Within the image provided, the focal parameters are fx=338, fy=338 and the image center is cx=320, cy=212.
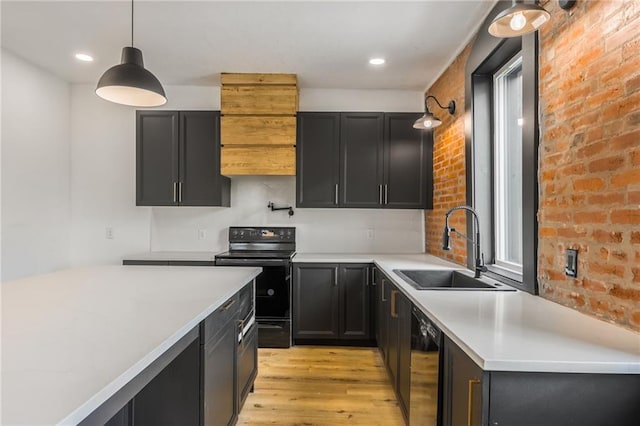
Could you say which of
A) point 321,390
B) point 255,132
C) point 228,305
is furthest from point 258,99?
point 321,390

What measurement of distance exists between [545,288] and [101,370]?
1.88 metres

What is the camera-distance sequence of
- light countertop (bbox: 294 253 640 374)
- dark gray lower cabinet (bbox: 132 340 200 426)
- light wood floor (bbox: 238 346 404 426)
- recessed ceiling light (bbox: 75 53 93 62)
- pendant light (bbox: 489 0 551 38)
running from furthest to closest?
1. recessed ceiling light (bbox: 75 53 93 62)
2. light wood floor (bbox: 238 346 404 426)
3. dark gray lower cabinet (bbox: 132 340 200 426)
4. pendant light (bbox: 489 0 551 38)
5. light countertop (bbox: 294 253 640 374)

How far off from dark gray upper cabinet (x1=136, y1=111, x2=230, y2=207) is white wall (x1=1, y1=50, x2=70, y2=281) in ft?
3.06

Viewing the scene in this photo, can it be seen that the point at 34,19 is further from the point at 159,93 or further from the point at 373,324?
the point at 373,324

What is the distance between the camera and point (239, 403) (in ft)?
6.59

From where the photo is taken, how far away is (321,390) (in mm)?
2516

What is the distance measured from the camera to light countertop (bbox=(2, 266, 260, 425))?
0.72 metres

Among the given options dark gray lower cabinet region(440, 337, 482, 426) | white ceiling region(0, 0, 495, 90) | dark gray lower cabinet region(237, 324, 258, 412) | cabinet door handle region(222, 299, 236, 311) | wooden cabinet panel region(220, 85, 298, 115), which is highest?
white ceiling region(0, 0, 495, 90)

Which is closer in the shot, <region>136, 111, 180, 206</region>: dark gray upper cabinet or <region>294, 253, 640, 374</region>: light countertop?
<region>294, 253, 640, 374</region>: light countertop

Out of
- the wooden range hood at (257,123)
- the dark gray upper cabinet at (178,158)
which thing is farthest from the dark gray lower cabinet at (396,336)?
the dark gray upper cabinet at (178,158)

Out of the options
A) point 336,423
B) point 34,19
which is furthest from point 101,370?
point 34,19

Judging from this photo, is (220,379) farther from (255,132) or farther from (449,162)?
(449,162)

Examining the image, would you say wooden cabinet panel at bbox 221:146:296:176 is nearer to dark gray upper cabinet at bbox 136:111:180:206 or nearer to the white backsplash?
the white backsplash

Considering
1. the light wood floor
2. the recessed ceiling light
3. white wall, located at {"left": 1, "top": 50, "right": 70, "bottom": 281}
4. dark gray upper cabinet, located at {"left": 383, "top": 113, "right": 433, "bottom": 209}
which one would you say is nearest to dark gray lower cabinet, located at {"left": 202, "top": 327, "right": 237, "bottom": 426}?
the light wood floor
